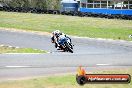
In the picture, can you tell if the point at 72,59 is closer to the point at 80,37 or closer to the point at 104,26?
the point at 80,37

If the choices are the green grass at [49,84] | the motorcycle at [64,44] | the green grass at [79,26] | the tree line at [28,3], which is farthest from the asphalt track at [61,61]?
the tree line at [28,3]

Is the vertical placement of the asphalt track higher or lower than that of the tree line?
lower

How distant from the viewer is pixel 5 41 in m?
29.1

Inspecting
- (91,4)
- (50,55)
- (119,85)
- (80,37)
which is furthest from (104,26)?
(119,85)

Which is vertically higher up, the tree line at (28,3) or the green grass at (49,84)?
the tree line at (28,3)

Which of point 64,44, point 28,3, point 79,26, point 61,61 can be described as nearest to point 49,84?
point 61,61

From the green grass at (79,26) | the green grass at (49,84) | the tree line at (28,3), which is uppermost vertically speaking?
the tree line at (28,3)

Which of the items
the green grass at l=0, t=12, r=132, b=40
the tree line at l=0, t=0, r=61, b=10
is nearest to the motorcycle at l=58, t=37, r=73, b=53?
the green grass at l=0, t=12, r=132, b=40

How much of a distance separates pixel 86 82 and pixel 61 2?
66700mm

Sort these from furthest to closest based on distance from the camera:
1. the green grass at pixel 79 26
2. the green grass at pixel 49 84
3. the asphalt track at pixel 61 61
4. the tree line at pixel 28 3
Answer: the tree line at pixel 28 3 → the green grass at pixel 79 26 → the asphalt track at pixel 61 61 → the green grass at pixel 49 84

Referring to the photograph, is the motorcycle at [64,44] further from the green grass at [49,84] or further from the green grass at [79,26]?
the green grass at [79,26]

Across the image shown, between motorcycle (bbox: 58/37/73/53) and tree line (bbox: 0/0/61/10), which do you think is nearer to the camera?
motorcycle (bbox: 58/37/73/53)

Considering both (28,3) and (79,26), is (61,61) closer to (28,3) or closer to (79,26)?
(79,26)

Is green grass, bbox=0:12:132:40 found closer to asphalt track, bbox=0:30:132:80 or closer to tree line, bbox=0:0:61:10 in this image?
asphalt track, bbox=0:30:132:80
